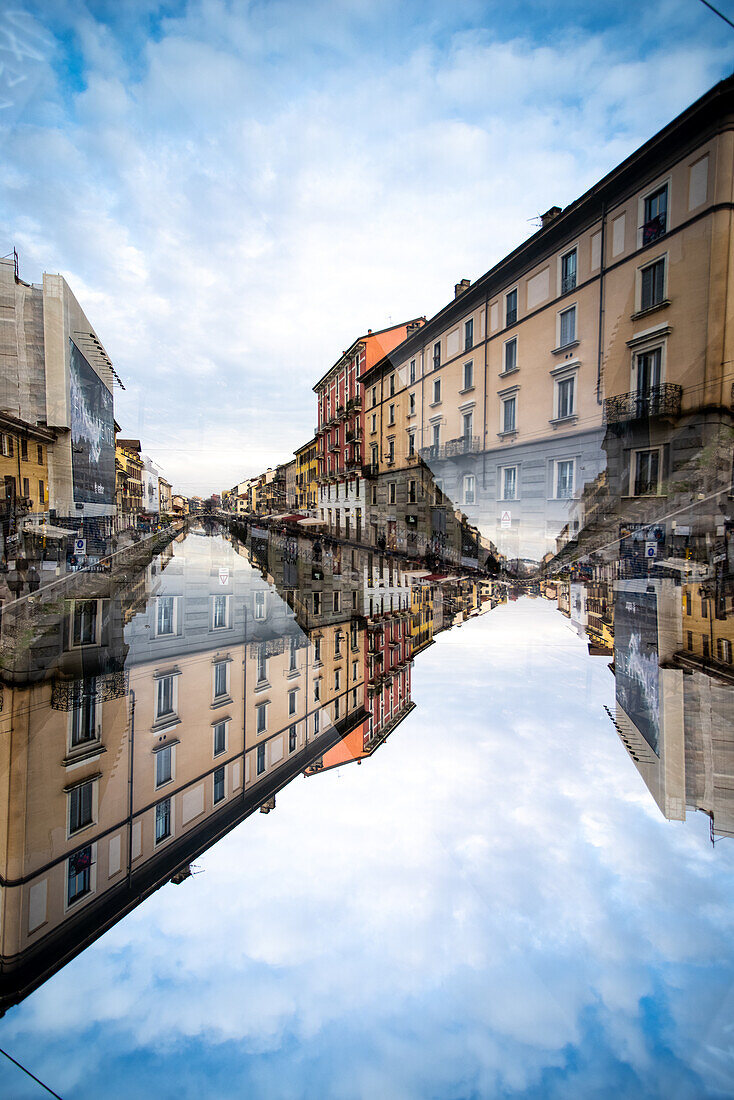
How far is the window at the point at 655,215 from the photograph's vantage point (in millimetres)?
A: 10008

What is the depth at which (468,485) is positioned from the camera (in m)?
16.4

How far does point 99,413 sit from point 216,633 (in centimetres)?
3358

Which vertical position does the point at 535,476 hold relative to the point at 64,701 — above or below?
above

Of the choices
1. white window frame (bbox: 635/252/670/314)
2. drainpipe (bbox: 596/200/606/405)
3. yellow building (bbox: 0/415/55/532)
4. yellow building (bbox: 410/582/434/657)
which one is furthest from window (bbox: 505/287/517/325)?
yellow building (bbox: 0/415/55/532)

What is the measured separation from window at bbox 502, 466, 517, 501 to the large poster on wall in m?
25.9

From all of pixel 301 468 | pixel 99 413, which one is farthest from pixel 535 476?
pixel 301 468

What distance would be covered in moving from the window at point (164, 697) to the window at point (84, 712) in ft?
1.98

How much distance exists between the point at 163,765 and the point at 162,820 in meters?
0.60

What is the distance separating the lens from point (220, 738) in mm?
4223

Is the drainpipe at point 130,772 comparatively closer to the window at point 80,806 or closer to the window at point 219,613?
the window at point 80,806

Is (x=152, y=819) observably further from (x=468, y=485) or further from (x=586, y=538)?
(x=468, y=485)

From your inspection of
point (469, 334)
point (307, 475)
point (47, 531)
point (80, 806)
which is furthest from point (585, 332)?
point (307, 475)

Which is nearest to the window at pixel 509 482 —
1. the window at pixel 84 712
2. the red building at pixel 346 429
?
the window at pixel 84 712

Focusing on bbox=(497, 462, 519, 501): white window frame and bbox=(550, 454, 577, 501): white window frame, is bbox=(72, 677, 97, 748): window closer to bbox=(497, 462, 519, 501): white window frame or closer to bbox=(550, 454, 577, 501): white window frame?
bbox=(550, 454, 577, 501): white window frame
